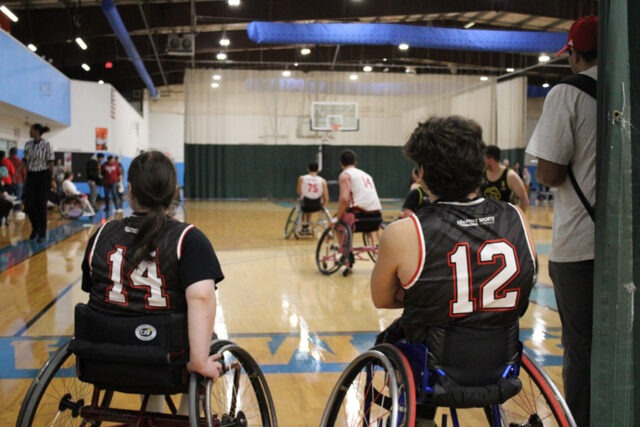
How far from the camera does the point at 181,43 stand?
581 inches

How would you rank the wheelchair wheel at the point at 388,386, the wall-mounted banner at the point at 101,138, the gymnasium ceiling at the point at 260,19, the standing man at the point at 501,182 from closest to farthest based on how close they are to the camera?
the wheelchair wheel at the point at 388,386 → the standing man at the point at 501,182 → the gymnasium ceiling at the point at 260,19 → the wall-mounted banner at the point at 101,138

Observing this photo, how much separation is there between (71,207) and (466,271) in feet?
37.1

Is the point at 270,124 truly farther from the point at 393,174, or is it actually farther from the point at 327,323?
the point at 327,323

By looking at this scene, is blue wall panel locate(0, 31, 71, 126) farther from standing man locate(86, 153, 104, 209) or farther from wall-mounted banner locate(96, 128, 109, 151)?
standing man locate(86, 153, 104, 209)

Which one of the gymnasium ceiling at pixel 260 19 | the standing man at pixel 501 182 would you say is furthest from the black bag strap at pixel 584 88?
the gymnasium ceiling at pixel 260 19

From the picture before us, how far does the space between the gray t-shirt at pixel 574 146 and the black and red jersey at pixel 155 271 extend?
1.01m

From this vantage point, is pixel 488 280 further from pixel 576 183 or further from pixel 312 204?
pixel 312 204

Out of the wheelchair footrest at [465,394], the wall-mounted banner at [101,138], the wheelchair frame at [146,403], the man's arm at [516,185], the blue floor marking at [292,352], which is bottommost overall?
the blue floor marking at [292,352]

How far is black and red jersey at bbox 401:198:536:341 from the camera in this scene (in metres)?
1.62

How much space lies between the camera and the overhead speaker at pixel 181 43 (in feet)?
48.2

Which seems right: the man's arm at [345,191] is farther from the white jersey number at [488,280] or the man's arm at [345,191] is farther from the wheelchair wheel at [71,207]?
the wheelchair wheel at [71,207]

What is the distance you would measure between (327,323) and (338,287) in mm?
1386

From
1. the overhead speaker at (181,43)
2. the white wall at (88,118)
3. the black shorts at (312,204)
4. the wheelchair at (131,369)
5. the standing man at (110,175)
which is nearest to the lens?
the wheelchair at (131,369)

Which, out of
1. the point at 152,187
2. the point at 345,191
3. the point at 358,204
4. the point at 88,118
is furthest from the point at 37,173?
the point at 88,118
